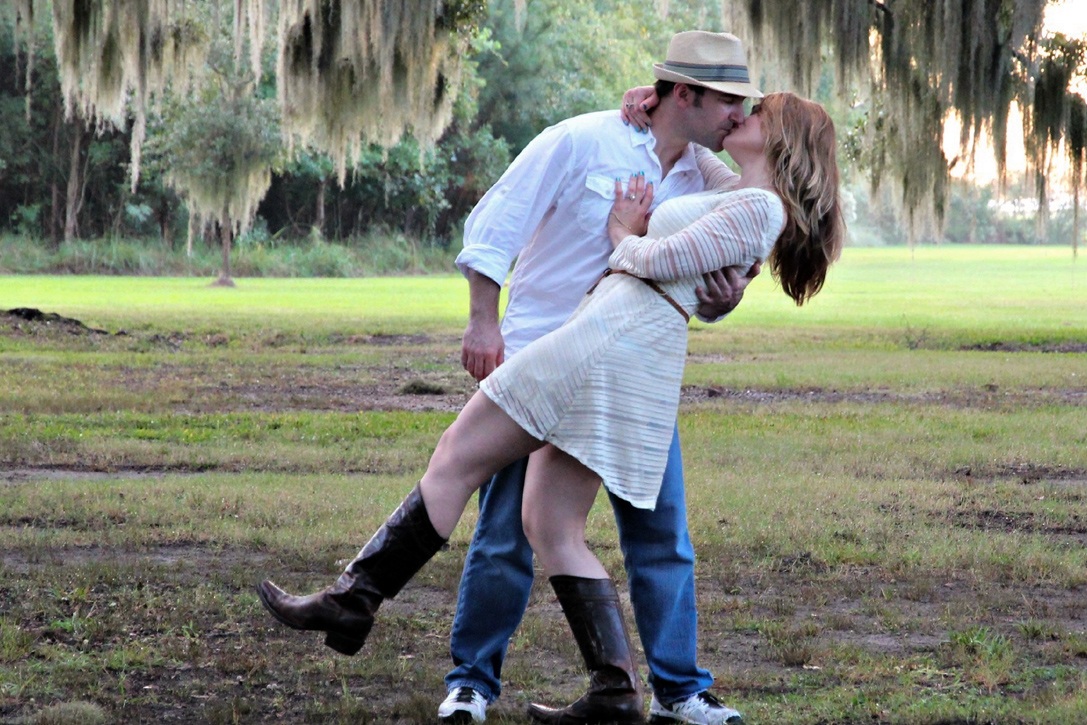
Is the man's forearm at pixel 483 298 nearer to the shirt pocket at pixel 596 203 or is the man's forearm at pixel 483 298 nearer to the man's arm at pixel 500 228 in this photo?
the man's arm at pixel 500 228

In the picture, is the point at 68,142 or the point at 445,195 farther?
the point at 445,195

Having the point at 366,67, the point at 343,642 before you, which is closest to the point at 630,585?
the point at 343,642

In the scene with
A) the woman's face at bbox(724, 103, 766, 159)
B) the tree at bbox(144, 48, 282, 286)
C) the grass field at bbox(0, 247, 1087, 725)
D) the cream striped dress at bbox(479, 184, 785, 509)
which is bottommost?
the grass field at bbox(0, 247, 1087, 725)

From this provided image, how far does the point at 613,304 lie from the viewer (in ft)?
11.5

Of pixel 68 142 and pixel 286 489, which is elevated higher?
pixel 68 142

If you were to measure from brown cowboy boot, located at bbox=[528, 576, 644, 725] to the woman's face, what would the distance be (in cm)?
114

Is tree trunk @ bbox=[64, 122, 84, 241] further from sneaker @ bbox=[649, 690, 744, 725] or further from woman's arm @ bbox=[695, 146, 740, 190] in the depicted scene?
sneaker @ bbox=[649, 690, 744, 725]

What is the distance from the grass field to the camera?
4.03 meters

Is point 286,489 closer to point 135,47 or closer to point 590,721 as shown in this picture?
point 590,721

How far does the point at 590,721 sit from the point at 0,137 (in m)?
46.2

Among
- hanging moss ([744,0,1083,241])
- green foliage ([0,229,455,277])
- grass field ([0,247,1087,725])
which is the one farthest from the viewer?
green foliage ([0,229,455,277])

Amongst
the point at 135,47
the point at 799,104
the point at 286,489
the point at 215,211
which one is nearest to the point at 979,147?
the point at 135,47

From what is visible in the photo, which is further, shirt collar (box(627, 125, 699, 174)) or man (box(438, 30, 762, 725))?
shirt collar (box(627, 125, 699, 174))

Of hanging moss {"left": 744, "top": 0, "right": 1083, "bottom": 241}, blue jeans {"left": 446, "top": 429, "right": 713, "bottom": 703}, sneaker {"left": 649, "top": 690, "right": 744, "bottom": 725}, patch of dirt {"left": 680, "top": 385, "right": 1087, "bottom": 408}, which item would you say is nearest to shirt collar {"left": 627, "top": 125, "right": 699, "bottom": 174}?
blue jeans {"left": 446, "top": 429, "right": 713, "bottom": 703}
